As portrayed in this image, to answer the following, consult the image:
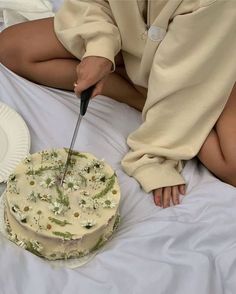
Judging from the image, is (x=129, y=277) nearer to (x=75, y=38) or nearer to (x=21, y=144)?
(x=21, y=144)

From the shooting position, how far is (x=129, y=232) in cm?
98

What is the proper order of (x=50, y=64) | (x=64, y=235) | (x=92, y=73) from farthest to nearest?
(x=50, y=64), (x=92, y=73), (x=64, y=235)

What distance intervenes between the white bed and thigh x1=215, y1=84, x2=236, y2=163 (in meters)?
0.06

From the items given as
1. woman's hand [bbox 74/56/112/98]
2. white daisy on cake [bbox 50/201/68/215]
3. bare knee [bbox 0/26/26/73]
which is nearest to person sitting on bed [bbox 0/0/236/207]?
woman's hand [bbox 74/56/112/98]

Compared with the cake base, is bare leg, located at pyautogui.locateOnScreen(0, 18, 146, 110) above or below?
above

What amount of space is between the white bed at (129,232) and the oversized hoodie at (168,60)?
A: 5 cm

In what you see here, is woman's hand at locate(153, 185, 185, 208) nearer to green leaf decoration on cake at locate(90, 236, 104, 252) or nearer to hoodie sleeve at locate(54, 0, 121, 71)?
green leaf decoration on cake at locate(90, 236, 104, 252)

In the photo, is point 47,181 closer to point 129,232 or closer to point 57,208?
point 57,208

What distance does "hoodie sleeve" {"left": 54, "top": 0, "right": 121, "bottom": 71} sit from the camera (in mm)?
1075

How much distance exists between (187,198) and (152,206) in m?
0.07

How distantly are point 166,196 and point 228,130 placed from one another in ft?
0.61

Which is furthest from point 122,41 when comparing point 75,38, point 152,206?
point 152,206

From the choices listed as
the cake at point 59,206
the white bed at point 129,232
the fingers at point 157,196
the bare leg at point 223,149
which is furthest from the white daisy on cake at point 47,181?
the bare leg at point 223,149

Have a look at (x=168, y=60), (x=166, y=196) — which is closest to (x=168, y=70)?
(x=168, y=60)
